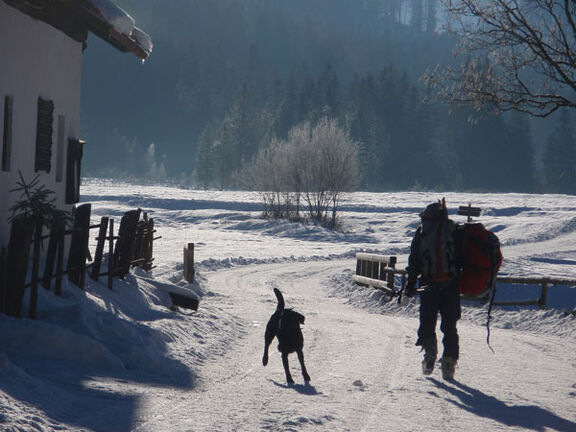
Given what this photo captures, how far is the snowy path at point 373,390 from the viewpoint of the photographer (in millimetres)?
6125

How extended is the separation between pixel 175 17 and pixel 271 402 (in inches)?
7492

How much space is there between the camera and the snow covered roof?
10.6 metres

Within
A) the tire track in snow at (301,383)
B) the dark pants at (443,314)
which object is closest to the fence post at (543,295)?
the tire track in snow at (301,383)

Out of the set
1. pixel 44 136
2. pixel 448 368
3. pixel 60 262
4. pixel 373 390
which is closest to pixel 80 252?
pixel 60 262

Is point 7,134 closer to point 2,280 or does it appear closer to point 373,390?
point 2,280

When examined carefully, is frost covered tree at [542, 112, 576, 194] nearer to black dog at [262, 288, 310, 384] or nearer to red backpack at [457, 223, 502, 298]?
red backpack at [457, 223, 502, 298]

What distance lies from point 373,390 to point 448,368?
1143 mm

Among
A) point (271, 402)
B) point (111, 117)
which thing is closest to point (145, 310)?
point (271, 402)

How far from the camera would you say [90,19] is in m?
12.3

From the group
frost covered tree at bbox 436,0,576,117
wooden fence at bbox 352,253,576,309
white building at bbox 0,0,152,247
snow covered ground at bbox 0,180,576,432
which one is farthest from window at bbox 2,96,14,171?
wooden fence at bbox 352,253,576,309

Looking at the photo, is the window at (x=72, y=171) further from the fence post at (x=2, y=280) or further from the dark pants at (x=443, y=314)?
the dark pants at (x=443, y=314)

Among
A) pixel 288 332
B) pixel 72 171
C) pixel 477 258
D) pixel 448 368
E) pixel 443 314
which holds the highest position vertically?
pixel 72 171

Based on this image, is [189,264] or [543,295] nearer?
[543,295]

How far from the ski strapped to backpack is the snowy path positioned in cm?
97
